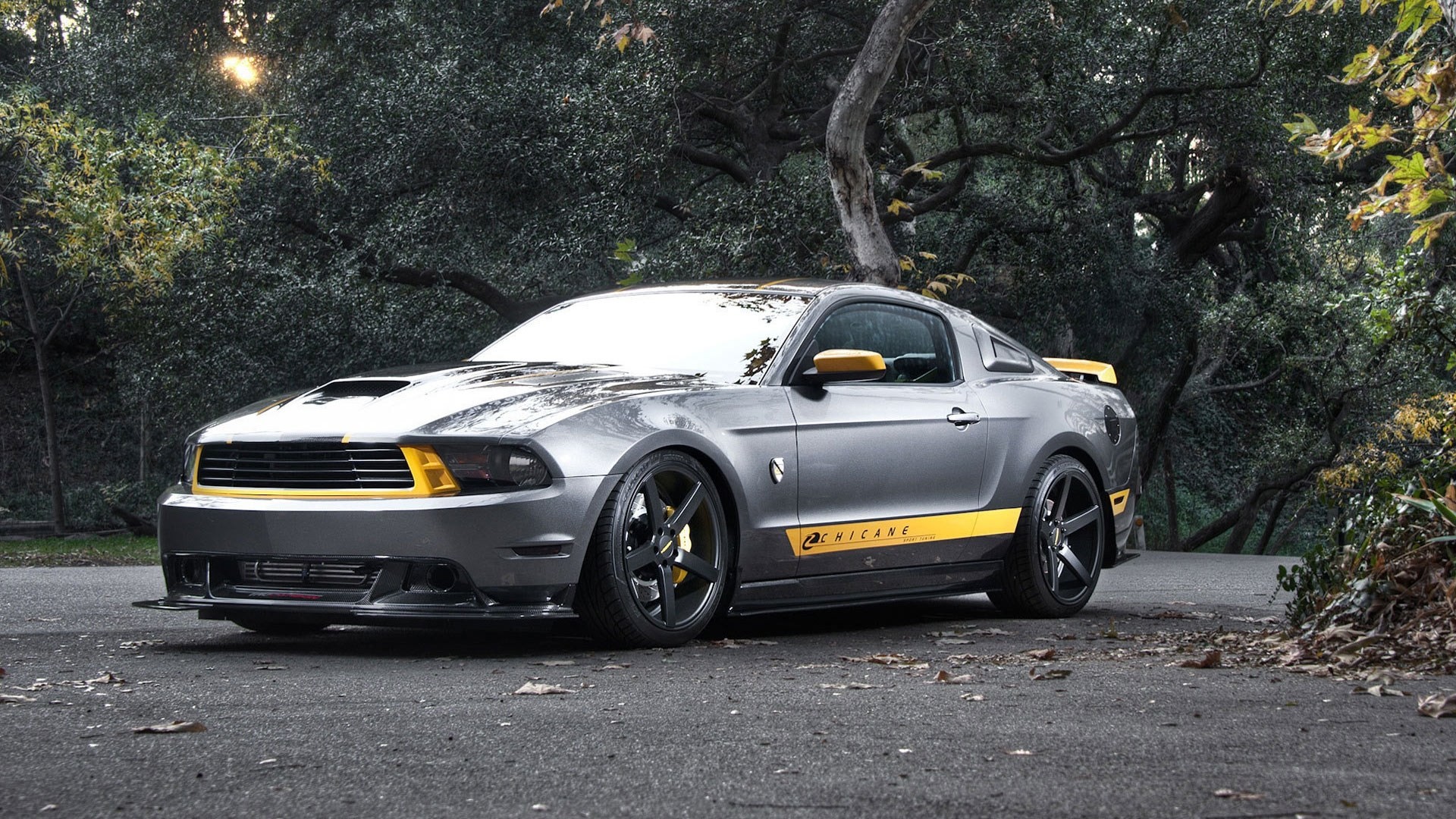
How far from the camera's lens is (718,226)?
17.2 meters

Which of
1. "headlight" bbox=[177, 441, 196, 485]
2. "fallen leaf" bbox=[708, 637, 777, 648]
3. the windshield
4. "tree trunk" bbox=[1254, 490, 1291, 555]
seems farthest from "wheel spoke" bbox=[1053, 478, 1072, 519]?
"tree trunk" bbox=[1254, 490, 1291, 555]

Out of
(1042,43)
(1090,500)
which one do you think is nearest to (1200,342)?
(1042,43)

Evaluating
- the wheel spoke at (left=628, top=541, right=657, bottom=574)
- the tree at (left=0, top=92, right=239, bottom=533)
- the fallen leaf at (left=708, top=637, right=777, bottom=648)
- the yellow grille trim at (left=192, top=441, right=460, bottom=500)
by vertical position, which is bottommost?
the fallen leaf at (left=708, top=637, right=777, bottom=648)

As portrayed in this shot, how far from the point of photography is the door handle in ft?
24.0

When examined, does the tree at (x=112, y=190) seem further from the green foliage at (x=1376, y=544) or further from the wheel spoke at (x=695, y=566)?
the green foliage at (x=1376, y=544)

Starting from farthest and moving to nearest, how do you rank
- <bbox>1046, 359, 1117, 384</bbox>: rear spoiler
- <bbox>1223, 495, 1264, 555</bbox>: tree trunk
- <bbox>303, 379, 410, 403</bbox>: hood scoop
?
<bbox>1223, 495, 1264, 555</bbox>: tree trunk, <bbox>1046, 359, 1117, 384</bbox>: rear spoiler, <bbox>303, 379, 410, 403</bbox>: hood scoop

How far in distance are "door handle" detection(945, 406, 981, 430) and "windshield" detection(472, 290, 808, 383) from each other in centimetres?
83

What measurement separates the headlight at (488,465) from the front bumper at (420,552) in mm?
55

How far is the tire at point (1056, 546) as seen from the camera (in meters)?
7.71

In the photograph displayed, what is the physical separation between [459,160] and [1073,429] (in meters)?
12.8

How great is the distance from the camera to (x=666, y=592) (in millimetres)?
6043

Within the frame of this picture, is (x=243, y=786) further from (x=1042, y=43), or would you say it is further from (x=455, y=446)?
(x=1042, y=43)

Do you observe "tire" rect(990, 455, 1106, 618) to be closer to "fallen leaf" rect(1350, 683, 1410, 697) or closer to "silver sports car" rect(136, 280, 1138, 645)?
"silver sports car" rect(136, 280, 1138, 645)

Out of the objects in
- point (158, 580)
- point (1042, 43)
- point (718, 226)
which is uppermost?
point (1042, 43)
